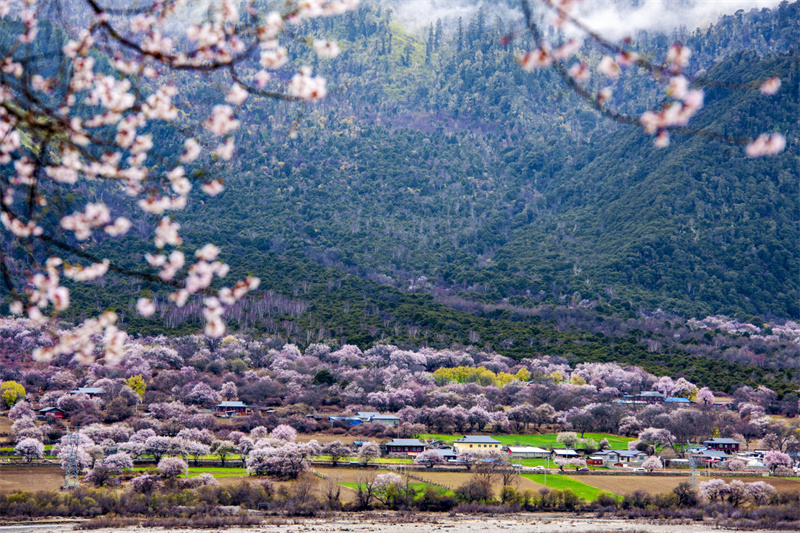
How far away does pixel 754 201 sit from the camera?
164375 millimetres

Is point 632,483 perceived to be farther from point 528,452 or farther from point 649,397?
point 649,397

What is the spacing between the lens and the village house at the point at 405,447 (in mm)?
61906

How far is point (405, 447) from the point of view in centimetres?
6238

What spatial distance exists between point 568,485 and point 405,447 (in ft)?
51.1

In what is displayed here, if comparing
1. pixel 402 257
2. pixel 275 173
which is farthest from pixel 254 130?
pixel 402 257

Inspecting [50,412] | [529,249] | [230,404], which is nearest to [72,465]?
[50,412]

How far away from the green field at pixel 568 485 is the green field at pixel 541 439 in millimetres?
10703

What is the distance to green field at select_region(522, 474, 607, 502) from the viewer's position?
5022cm

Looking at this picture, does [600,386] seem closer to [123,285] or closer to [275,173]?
[123,285]

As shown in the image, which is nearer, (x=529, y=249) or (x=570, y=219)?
(x=529, y=249)

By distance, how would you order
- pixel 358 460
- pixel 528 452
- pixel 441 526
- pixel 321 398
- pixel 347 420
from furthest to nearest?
pixel 321 398
pixel 347 420
pixel 528 452
pixel 358 460
pixel 441 526

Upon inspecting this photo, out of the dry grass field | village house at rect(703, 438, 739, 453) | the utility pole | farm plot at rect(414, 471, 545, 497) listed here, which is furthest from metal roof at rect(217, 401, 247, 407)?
village house at rect(703, 438, 739, 453)

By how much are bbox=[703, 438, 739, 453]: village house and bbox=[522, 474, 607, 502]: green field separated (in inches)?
780

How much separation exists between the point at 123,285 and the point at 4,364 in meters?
42.4
